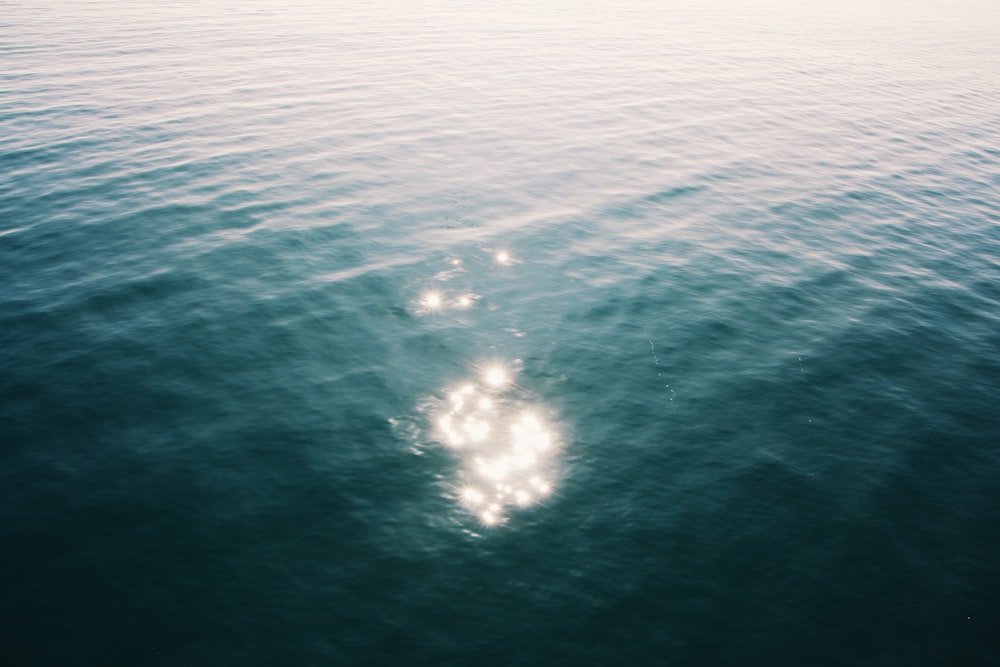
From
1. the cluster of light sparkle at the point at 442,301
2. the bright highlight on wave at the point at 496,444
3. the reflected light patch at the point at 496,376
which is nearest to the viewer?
the bright highlight on wave at the point at 496,444

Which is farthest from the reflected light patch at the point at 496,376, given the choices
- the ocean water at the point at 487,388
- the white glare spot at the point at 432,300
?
the white glare spot at the point at 432,300

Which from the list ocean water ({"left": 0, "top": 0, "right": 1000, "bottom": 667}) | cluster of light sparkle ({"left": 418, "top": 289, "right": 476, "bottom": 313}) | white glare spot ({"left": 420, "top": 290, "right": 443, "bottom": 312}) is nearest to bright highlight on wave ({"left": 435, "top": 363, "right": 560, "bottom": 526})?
ocean water ({"left": 0, "top": 0, "right": 1000, "bottom": 667})

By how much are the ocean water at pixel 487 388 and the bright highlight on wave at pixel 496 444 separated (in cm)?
16

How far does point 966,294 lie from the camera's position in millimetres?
38281

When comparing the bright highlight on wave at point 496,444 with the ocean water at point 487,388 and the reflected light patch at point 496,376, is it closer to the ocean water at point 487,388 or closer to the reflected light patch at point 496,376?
the reflected light patch at point 496,376

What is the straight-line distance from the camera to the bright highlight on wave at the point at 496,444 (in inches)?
980

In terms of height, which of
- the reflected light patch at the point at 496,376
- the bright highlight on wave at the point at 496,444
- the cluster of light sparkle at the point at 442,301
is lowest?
the bright highlight on wave at the point at 496,444

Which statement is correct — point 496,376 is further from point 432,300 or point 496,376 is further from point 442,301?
point 432,300

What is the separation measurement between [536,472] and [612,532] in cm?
396

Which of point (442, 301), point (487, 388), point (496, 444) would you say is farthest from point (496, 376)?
point (442, 301)

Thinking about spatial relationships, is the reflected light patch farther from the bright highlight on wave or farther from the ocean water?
the ocean water

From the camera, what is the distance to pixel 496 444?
2717 centimetres

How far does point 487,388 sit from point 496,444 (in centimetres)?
364

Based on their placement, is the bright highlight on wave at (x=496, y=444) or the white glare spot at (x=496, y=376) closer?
the bright highlight on wave at (x=496, y=444)
